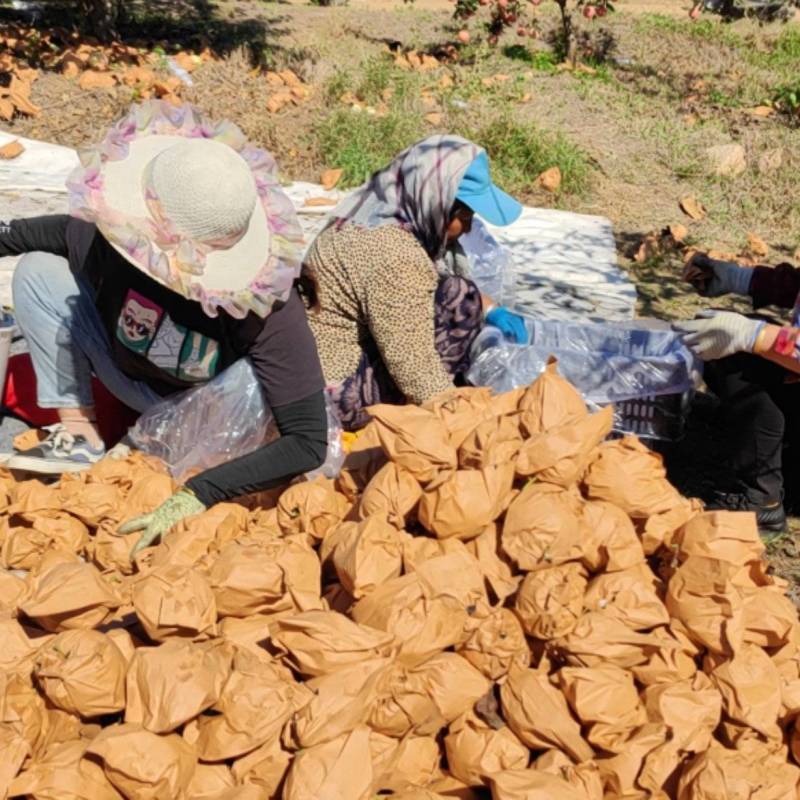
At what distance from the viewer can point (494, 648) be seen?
1972mm

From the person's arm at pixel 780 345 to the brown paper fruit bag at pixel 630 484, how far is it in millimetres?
589

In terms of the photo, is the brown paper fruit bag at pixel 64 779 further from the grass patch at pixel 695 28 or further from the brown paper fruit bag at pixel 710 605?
the grass patch at pixel 695 28

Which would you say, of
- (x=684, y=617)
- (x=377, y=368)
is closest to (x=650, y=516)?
(x=684, y=617)

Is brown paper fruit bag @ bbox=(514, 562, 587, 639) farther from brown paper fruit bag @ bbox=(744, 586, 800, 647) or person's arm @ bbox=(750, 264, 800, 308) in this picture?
person's arm @ bbox=(750, 264, 800, 308)

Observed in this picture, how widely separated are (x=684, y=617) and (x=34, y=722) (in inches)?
49.5

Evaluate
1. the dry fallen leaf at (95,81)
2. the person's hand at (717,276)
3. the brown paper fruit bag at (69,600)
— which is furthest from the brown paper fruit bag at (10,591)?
the dry fallen leaf at (95,81)

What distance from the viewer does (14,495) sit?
2.70 metres

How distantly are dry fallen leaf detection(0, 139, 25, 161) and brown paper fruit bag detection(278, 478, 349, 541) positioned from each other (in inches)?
171

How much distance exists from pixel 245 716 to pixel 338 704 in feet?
0.53

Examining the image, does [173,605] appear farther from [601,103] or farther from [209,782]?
[601,103]

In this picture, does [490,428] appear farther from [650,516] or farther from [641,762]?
[641,762]

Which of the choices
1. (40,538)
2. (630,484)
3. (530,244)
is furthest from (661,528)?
(530,244)

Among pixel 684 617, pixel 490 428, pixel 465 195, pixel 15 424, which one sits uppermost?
pixel 465 195

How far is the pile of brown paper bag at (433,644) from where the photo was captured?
1760mm
